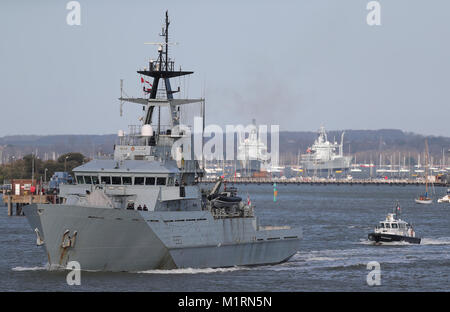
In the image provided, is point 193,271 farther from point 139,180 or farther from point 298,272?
point 298,272

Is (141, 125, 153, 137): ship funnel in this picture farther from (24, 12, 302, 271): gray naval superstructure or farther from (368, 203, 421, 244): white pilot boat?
(368, 203, 421, 244): white pilot boat

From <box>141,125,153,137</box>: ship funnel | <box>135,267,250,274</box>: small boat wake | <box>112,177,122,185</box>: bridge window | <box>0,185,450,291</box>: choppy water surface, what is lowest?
<box>0,185,450,291</box>: choppy water surface

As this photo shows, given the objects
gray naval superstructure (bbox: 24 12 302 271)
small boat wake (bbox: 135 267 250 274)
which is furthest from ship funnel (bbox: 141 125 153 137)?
small boat wake (bbox: 135 267 250 274)

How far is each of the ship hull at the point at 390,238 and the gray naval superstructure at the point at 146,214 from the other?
18.8m

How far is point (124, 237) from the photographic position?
121ft

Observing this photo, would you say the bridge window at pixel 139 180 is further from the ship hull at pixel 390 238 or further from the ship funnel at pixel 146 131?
the ship hull at pixel 390 238

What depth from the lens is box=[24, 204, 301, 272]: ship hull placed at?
36.6m

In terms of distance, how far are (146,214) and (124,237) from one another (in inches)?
55.4

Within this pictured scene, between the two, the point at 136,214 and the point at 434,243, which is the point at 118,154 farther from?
the point at 434,243

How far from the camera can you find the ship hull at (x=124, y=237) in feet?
120

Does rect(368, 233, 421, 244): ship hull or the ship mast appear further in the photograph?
rect(368, 233, 421, 244): ship hull

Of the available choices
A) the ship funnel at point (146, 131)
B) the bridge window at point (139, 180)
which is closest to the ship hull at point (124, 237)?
the bridge window at point (139, 180)

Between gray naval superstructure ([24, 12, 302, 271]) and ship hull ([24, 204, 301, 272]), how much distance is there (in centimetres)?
4
